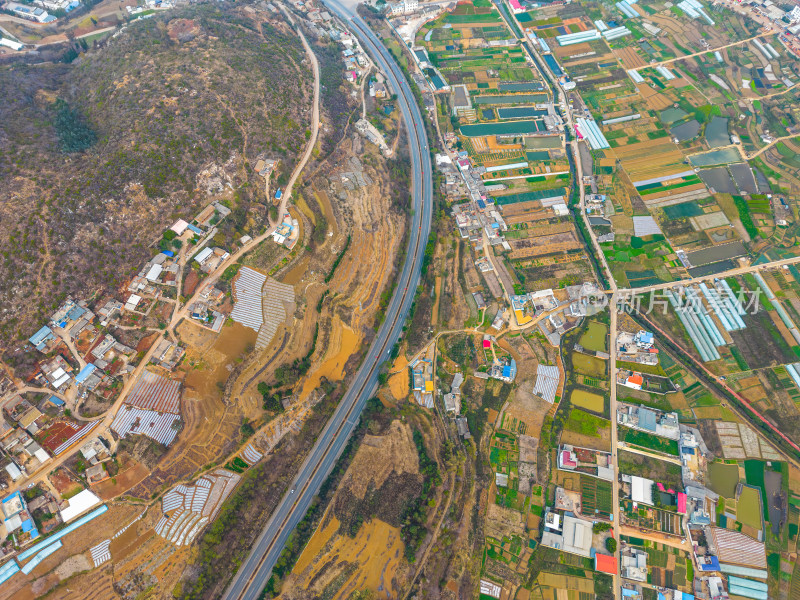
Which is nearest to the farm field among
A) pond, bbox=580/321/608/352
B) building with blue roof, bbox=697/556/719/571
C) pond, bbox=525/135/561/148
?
pond, bbox=525/135/561/148

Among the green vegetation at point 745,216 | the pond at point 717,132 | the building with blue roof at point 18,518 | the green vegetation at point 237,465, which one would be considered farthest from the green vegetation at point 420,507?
the pond at point 717,132

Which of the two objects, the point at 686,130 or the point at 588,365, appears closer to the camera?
the point at 588,365

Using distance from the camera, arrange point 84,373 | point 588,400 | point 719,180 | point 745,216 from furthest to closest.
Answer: point 719,180
point 745,216
point 588,400
point 84,373

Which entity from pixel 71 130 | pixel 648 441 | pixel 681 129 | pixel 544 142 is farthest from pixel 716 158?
pixel 71 130

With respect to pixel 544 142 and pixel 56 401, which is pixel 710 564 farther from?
pixel 56 401

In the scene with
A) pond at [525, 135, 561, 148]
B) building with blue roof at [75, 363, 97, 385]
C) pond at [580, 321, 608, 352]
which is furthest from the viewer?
pond at [525, 135, 561, 148]

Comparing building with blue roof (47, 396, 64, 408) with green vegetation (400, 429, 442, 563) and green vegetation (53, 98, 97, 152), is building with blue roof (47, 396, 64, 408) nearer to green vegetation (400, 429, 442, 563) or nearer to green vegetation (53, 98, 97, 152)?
green vegetation (53, 98, 97, 152)

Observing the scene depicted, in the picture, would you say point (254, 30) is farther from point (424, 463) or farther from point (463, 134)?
point (424, 463)
